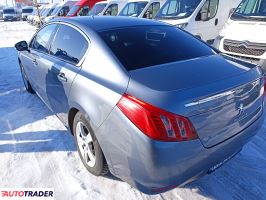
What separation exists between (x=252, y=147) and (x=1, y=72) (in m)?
7.30

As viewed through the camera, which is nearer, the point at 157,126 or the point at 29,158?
the point at 157,126

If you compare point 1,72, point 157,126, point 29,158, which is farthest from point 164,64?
point 1,72

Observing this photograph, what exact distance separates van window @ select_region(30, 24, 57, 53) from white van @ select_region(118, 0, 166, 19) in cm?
682

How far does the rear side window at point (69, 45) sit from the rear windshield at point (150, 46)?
0.30 meters

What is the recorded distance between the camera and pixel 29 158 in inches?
144

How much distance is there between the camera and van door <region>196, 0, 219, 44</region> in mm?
8539

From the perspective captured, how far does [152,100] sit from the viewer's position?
222cm

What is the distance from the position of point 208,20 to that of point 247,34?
9.50 feet

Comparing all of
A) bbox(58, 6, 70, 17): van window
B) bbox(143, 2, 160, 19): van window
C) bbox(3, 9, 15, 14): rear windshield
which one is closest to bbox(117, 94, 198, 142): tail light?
bbox(143, 2, 160, 19): van window

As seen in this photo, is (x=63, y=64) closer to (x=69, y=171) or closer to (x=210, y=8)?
(x=69, y=171)

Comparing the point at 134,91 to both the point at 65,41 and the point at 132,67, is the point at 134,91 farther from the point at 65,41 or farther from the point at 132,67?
the point at 65,41

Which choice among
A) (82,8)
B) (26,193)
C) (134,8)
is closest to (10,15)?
(82,8)

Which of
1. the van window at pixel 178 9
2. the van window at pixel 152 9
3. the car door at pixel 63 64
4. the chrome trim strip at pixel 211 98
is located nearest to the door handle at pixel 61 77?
the car door at pixel 63 64

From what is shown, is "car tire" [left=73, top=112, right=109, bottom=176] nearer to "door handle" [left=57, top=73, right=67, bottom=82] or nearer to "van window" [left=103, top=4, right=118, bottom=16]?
"door handle" [left=57, top=73, right=67, bottom=82]
